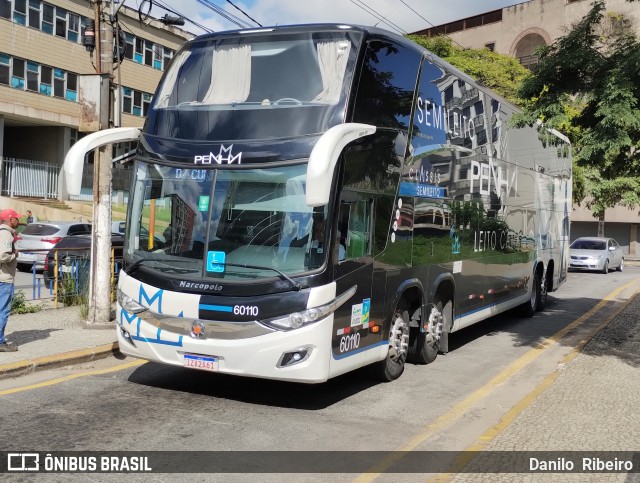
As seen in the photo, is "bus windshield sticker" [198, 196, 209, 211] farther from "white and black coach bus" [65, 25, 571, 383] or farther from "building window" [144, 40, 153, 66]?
"building window" [144, 40, 153, 66]

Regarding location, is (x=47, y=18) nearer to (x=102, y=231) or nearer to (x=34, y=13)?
(x=34, y=13)

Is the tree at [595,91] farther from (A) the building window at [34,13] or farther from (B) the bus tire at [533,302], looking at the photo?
(A) the building window at [34,13]

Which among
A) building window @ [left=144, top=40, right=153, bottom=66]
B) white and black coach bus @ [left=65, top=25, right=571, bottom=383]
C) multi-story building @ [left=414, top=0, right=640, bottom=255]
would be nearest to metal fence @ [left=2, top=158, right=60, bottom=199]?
building window @ [left=144, top=40, right=153, bottom=66]

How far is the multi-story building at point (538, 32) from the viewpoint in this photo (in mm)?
54875

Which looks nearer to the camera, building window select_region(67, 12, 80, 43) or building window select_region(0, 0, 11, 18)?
building window select_region(0, 0, 11, 18)

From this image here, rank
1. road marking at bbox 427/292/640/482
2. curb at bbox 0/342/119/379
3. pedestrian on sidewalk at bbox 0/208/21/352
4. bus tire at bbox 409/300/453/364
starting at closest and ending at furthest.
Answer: road marking at bbox 427/292/640/482, curb at bbox 0/342/119/379, pedestrian on sidewalk at bbox 0/208/21/352, bus tire at bbox 409/300/453/364

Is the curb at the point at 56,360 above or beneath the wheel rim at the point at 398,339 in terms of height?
beneath

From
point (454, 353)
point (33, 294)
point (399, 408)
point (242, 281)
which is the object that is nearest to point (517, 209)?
point (454, 353)

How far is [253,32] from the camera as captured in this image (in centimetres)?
789

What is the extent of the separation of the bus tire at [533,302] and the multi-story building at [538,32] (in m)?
40.6

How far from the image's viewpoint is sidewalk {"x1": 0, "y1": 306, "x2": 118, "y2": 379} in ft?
28.4

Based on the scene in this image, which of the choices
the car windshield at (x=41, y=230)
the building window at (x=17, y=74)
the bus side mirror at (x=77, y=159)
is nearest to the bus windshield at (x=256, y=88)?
the bus side mirror at (x=77, y=159)

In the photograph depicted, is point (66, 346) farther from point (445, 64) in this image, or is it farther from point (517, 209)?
point (517, 209)

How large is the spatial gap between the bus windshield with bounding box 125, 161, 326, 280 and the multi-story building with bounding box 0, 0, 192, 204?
89.8 feet
